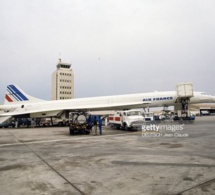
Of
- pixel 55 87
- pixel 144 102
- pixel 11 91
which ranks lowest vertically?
pixel 144 102

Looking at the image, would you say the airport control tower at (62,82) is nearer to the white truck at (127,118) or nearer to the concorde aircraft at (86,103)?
the concorde aircraft at (86,103)

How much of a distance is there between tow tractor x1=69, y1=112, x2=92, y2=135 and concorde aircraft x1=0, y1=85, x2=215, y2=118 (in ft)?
37.2

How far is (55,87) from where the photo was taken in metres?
106

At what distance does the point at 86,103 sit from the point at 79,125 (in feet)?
53.4

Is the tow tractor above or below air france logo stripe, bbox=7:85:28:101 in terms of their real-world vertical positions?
below

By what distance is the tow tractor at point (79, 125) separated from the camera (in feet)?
61.7

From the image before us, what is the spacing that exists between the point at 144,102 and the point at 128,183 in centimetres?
2760

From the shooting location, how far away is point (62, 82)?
106562 millimetres

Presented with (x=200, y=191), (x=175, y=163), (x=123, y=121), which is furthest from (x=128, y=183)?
(x=123, y=121)

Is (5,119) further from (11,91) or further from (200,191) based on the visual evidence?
(200,191)

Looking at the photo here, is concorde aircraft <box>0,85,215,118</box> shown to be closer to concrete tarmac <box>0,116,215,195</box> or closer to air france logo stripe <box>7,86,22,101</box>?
air france logo stripe <box>7,86,22,101</box>

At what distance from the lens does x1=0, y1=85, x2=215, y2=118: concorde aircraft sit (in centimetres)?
3198
